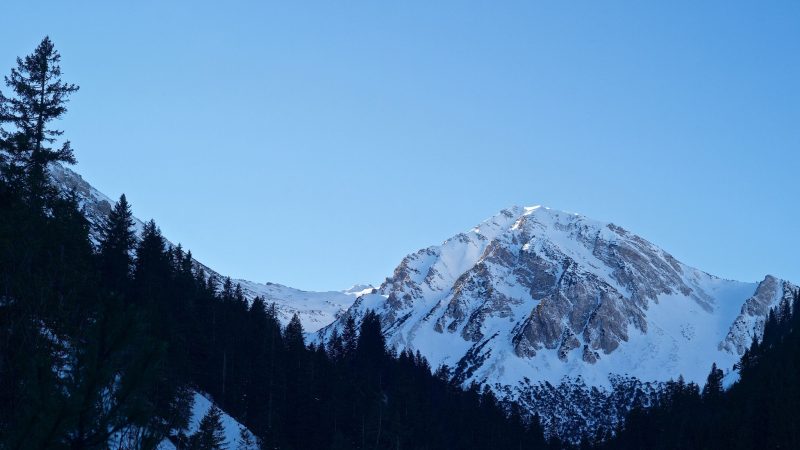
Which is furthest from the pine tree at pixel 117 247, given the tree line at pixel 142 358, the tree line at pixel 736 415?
the tree line at pixel 736 415

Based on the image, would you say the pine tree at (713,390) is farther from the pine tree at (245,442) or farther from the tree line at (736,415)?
the pine tree at (245,442)

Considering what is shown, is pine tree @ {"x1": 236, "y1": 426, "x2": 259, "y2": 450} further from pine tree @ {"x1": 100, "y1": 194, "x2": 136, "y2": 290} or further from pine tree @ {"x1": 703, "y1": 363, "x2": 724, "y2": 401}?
pine tree @ {"x1": 703, "y1": 363, "x2": 724, "y2": 401}

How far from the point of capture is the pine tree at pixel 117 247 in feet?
182

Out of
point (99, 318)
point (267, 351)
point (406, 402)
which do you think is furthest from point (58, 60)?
point (406, 402)

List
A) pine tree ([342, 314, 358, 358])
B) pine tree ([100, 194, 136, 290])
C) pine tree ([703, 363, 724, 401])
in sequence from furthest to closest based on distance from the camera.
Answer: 1. pine tree ([703, 363, 724, 401])
2. pine tree ([342, 314, 358, 358])
3. pine tree ([100, 194, 136, 290])

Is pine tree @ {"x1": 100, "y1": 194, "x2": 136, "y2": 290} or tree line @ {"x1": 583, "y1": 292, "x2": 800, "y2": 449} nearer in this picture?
pine tree @ {"x1": 100, "y1": 194, "x2": 136, "y2": 290}

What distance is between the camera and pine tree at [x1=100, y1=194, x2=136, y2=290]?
182 feet

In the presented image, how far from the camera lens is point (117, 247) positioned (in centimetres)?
5941

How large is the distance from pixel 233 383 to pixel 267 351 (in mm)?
7195

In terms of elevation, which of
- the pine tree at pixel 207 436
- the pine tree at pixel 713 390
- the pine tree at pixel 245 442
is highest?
the pine tree at pixel 713 390

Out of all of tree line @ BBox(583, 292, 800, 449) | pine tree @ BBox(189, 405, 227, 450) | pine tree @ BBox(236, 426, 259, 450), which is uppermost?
tree line @ BBox(583, 292, 800, 449)

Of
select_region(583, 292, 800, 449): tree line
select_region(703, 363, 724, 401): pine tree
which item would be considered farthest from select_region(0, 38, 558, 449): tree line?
select_region(703, 363, 724, 401): pine tree

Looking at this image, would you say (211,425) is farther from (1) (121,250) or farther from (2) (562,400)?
(2) (562,400)

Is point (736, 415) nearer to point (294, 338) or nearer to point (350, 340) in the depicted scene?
point (294, 338)
